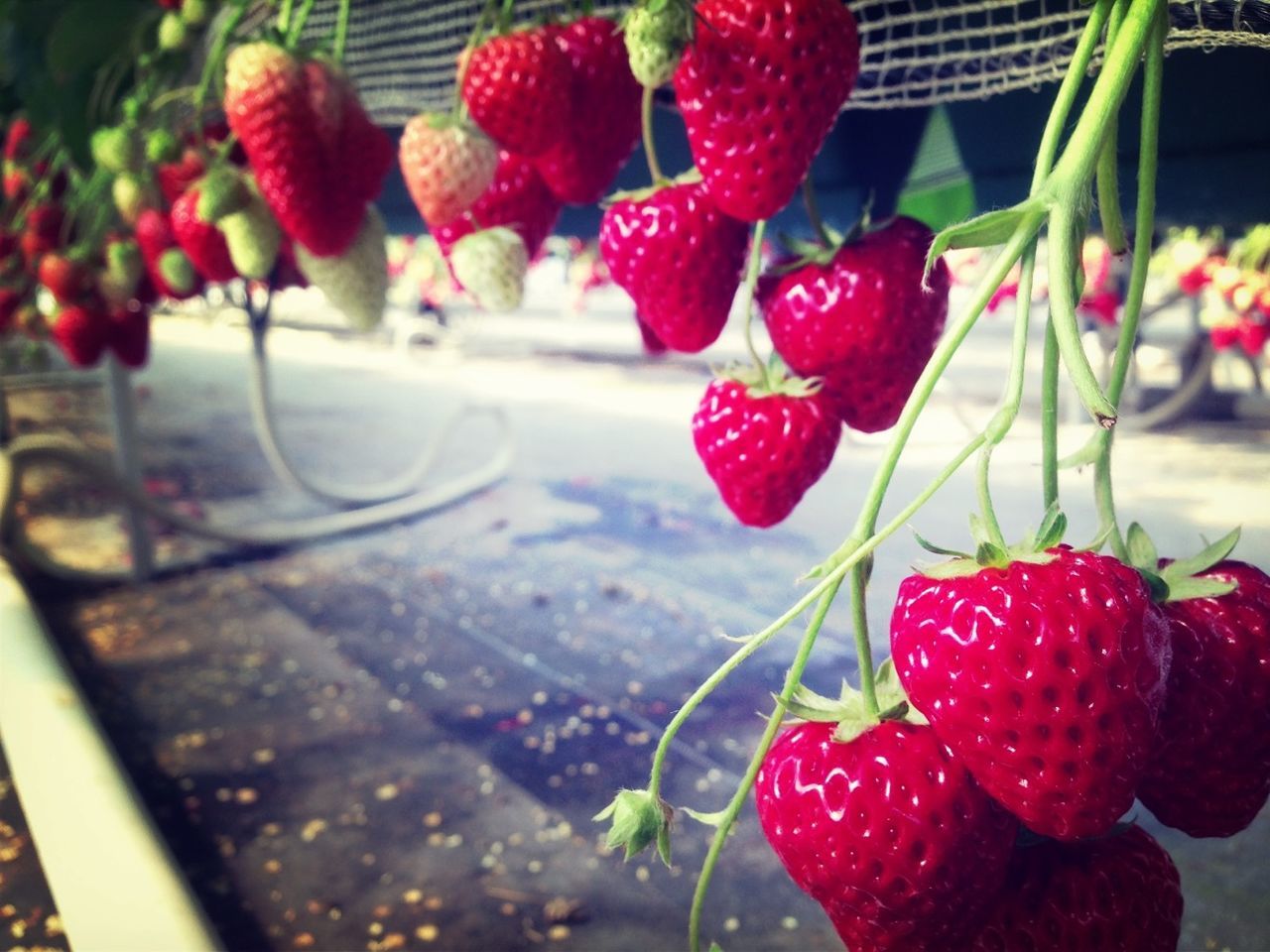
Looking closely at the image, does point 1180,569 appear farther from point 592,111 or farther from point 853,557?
point 592,111

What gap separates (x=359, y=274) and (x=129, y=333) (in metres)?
0.56

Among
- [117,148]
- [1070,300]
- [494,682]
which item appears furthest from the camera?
[494,682]

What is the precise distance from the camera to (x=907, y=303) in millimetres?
318

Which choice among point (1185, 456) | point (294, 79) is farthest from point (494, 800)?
point (1185, 456)

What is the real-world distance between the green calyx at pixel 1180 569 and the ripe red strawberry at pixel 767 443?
94 mm

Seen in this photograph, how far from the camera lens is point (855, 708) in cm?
28

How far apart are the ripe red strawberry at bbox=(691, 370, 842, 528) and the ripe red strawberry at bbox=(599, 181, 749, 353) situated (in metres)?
0.03

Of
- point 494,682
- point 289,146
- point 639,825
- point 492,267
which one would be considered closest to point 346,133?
point 289,146

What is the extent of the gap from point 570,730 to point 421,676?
0.38 metres

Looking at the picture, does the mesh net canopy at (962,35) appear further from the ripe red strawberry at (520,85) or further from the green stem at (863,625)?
the green stem at (863,625)

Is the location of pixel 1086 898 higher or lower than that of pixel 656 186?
Result: lower

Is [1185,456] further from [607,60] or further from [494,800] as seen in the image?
[607,60]

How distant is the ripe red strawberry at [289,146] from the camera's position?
1.43 ft

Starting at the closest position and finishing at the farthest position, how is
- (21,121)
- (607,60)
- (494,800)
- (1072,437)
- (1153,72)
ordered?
(1153,72)
(607,60)
(21,121)
(494,800)
(1072,437)
